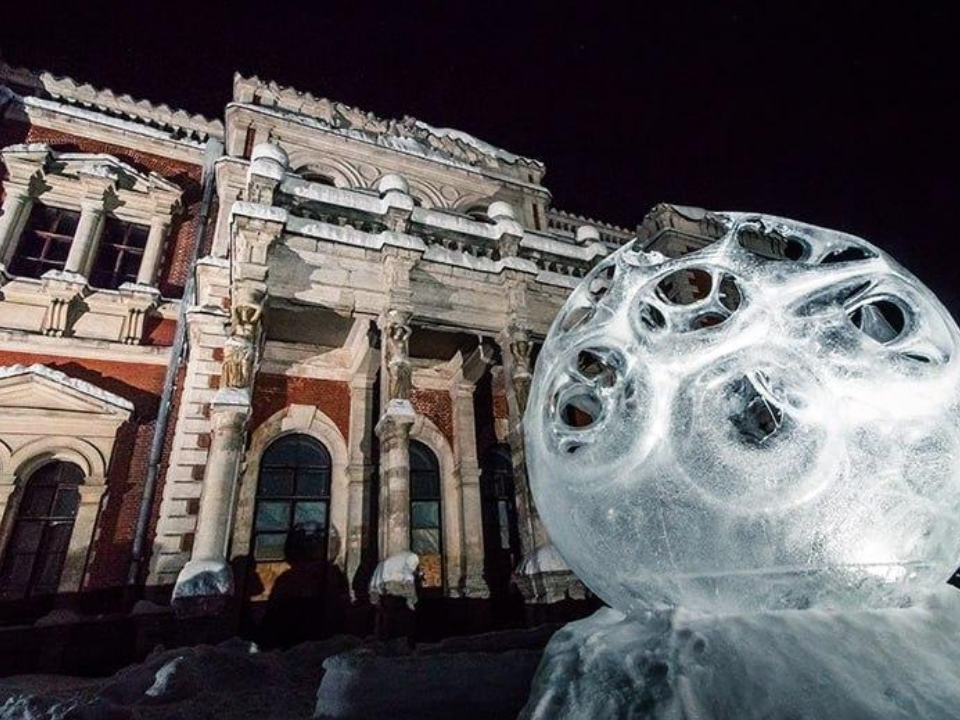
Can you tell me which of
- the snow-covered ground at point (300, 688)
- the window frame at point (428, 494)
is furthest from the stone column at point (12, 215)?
the snow-covered ground at point (300, 688)

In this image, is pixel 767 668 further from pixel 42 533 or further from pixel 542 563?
pixel 42 533

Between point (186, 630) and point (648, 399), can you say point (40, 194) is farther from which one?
point (648, 399)

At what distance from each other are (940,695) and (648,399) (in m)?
1.00

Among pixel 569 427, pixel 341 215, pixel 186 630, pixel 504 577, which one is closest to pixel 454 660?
pixel 569 427

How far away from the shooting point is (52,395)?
7.99 meters

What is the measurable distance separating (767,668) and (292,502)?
29.0 ft

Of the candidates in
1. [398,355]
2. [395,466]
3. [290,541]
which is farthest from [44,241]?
[395,466]

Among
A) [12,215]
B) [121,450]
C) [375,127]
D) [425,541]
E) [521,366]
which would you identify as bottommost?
[425,541]

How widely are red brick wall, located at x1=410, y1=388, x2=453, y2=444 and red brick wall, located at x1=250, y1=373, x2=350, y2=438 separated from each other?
149 centimetres

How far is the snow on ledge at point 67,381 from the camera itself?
7.79 m

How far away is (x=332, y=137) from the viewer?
11164 millimetres

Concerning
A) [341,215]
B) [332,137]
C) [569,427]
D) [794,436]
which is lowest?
[794,436]

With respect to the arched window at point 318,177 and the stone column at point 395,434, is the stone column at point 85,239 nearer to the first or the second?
the arched window at point 318,177

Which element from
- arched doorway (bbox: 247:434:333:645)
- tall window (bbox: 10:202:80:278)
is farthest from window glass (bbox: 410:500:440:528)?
tall window (bbox: 10:202:80:278)
